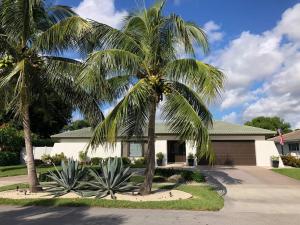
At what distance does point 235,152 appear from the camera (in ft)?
94.7

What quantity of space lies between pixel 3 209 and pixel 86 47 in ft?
22.5

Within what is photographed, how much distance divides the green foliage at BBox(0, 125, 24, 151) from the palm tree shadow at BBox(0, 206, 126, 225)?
69.8 feet

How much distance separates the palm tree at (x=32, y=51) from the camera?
13.1 meters

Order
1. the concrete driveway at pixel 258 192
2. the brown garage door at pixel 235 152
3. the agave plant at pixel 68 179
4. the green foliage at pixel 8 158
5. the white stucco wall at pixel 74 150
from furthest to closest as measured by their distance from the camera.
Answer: the green foliage at pixel 8 158
the white stucco wall at pixel 74 150
the brown garage door at pixel 235 152
the agave plant at pixel 68 179
the concrete driveway at pixel 258 192

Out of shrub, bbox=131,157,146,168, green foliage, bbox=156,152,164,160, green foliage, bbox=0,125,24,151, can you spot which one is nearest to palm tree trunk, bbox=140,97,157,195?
shrub, bbox=131,157,146,168

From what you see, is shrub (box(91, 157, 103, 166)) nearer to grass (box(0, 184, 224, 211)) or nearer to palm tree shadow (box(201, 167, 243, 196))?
palm tree shadow (box(201, 167, 243, 196))

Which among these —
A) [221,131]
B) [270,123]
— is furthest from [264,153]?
[270,123]

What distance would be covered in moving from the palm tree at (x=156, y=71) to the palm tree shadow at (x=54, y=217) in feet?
8.12

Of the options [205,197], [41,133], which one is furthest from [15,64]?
[41,133]

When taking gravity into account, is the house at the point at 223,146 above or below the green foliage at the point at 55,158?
above

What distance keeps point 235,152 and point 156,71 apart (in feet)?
57.3

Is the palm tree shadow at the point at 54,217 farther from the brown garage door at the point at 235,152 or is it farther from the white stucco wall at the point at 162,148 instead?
the brown garage door at the point at 235,152

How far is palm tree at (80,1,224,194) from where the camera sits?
484 inches

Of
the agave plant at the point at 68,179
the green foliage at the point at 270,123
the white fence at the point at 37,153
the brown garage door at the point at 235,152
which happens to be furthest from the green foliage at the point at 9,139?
the green foliage at the point at 270,123
